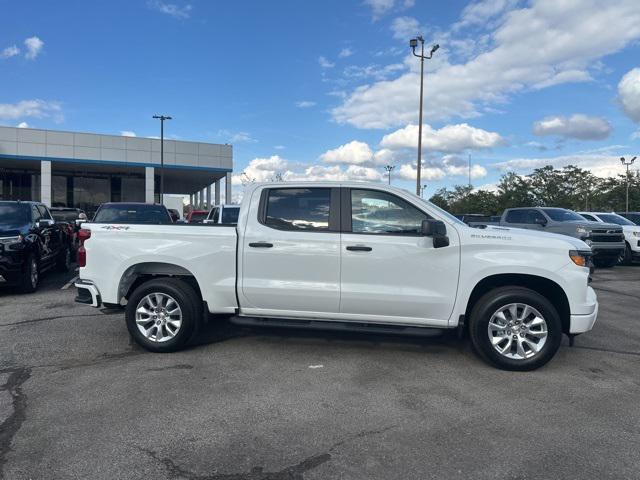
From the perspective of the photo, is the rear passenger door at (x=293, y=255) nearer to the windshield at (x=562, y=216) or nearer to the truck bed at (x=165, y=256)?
the truck bed at (x=165, y=256)

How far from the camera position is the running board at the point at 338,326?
4996mm

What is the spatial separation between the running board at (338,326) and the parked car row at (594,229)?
8.57 m

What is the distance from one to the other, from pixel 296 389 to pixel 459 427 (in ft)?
4.76

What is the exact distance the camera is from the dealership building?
36.2m

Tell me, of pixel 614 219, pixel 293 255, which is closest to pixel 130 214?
pixel 293 255

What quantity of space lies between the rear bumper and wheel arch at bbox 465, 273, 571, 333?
4.10 m

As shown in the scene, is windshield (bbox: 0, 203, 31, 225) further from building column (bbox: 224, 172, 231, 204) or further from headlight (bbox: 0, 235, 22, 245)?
building column (bbox: 224, 172, 231, 204)

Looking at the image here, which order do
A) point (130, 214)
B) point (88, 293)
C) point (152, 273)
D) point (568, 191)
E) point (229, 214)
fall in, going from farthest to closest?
point (568, 191) < point (229, 214) < point (130, 214) < point (88, 293) < point (152, 273)

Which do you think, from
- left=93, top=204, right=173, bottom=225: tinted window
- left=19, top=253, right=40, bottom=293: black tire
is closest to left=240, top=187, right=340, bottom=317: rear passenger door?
left=19, top=253, right=40, bottom=293: black tire

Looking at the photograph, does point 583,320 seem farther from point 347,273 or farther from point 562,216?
point 562,216

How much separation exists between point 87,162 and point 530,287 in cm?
3860

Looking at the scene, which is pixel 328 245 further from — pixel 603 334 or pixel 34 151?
pixel 34 151

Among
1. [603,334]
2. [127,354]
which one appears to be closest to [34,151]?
[127,354]

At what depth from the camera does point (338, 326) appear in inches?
202
